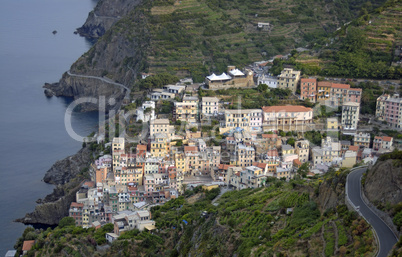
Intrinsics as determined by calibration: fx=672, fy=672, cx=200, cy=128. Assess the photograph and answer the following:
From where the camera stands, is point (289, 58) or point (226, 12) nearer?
point (289, 58)

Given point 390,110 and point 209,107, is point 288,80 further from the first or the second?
point 390,110

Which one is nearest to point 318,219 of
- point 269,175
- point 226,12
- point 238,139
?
point 269,175

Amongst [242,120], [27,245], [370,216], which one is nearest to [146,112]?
[242,120]

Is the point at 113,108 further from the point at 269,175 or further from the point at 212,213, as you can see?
the point at 212,213

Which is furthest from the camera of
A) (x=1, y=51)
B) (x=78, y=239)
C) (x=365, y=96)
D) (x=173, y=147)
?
(x=1, y=51)

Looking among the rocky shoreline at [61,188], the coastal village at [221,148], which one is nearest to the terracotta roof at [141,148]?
the coastal village at [221,148]

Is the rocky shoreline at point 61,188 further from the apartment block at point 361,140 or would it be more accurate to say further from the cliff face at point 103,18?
the cliff face at point 103,18
